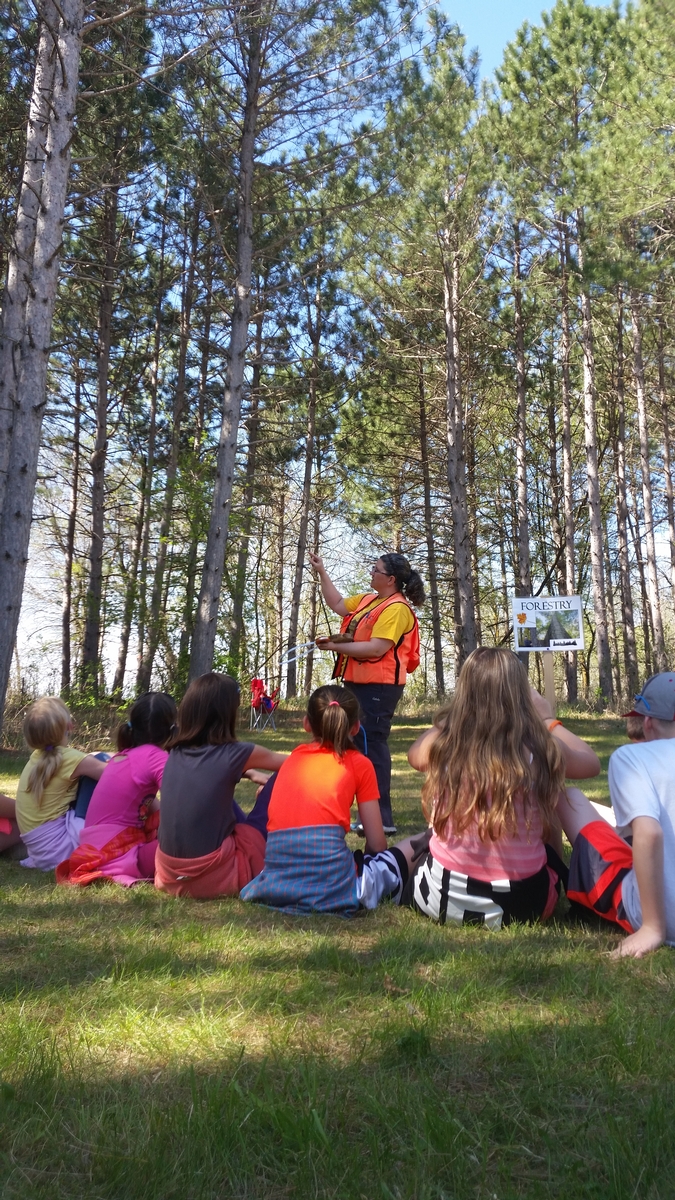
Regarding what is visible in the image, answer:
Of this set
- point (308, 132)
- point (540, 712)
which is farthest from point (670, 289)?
point (540, 712)

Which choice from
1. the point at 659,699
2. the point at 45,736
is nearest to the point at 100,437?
the point at 45,736

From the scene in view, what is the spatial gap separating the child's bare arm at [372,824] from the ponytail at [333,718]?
284 millimetres

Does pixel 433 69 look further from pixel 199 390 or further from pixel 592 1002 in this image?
pixel 592 1002

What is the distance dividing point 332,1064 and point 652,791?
1.41 m

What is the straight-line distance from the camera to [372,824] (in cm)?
396

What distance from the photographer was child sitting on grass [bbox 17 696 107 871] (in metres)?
4.72

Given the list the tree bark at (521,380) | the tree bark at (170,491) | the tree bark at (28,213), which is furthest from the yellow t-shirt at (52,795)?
the tree bark at (521,380)

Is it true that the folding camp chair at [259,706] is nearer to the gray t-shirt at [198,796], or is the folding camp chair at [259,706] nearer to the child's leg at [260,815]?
the child's leg at [260,815]

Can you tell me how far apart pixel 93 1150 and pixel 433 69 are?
15.2 meters

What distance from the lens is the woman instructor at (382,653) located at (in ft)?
17.5

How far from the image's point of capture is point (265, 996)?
262 centimetres

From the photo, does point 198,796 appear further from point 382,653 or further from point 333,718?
point 382,653

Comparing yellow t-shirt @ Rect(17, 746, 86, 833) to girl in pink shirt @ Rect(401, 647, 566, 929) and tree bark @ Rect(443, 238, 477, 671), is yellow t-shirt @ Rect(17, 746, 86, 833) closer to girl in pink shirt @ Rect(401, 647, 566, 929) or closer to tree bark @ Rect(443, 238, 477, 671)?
girl in pink shirt @ Rect(401, 647, 566, 929)

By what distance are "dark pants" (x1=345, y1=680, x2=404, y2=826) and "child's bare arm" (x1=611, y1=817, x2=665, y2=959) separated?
2327 mm
